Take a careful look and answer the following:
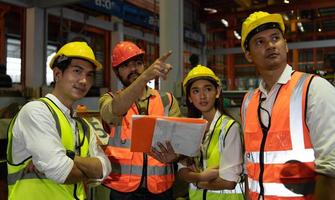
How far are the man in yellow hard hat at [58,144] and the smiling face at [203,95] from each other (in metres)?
0.65

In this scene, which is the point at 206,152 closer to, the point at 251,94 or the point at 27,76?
the point at 251,94

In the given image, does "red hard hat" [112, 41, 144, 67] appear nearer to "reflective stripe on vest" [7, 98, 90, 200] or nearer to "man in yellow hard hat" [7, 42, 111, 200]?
"man in yellow hard hat" [7, 42, 111, 200]

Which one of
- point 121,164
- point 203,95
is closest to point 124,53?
point 203,95

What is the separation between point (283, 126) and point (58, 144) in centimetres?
102

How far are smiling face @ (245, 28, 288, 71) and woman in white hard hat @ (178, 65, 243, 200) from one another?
53 cm

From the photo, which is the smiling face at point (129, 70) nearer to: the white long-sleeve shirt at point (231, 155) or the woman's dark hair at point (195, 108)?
the woman's dark hair at point (195, 108)

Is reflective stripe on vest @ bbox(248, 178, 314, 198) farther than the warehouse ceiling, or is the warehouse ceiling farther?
the warehouse ceiling

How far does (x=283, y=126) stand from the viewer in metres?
1.45

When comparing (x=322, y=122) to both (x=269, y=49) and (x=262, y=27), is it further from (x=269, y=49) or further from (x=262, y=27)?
(x=262, y=27)

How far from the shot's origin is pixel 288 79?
1.54 m

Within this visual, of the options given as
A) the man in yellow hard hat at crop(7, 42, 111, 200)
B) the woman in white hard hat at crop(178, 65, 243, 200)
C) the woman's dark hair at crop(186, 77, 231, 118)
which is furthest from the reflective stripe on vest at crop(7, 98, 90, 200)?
the woman's dark hair at crop(186, 77, 231, 118)

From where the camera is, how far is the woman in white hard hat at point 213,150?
1.92m

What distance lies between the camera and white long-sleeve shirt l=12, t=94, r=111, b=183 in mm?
1559

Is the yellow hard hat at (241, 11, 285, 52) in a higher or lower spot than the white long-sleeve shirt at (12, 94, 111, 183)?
higher
